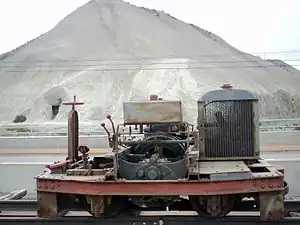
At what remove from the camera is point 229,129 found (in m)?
7.68

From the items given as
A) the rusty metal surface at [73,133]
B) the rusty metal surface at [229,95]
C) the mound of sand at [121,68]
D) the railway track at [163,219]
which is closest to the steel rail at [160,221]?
the railway track at [163,219]

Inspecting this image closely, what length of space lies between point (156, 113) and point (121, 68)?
191 ft

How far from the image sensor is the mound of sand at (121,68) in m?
55.6

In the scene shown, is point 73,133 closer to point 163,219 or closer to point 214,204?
point 163,219

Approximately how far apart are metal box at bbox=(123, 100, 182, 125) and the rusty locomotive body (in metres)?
0.01

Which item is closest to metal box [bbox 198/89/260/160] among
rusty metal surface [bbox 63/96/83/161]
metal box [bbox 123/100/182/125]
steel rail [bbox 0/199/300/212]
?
metal box [bbox 123/100/182/125]

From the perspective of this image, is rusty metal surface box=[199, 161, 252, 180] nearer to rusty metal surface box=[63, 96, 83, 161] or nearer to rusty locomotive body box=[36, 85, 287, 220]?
rusty locomotive body box=[36, 85, 287, 220]

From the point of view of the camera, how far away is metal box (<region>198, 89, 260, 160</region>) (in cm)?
761

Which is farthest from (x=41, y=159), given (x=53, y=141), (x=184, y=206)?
(x=184, y=206)

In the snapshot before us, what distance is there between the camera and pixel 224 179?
6602 mm

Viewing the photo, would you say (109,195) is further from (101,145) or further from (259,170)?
(101,145)

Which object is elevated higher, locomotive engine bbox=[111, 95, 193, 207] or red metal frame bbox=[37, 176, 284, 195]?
locomotive engine bbox=[111, 95, 193, 207]

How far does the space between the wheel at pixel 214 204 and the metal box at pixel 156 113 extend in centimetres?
116

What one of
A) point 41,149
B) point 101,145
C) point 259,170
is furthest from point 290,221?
point 41,149
